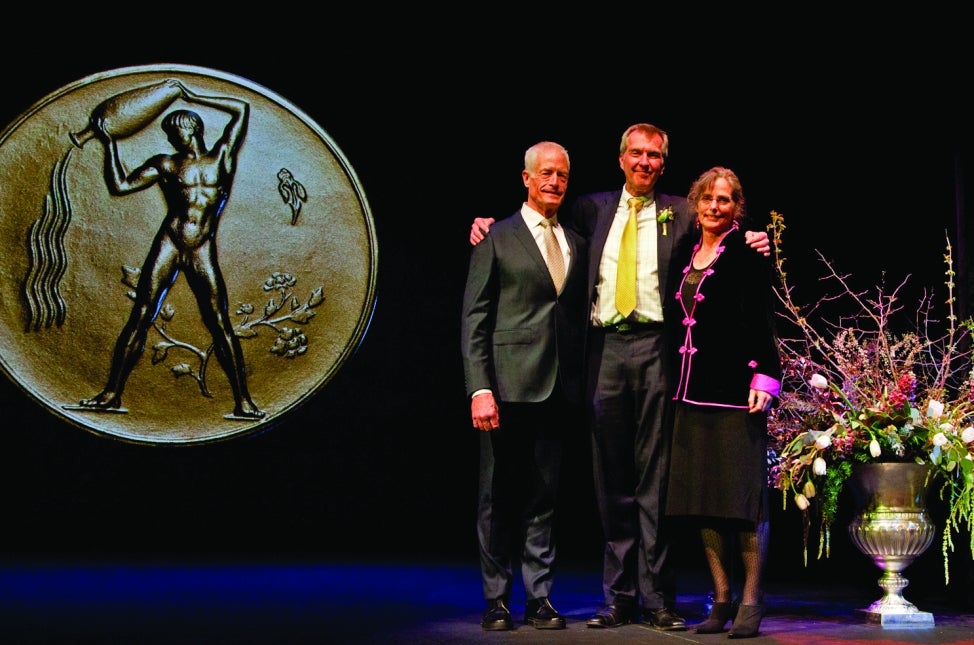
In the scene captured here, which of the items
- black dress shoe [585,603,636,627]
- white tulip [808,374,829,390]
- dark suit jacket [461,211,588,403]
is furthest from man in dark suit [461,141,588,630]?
white tulip [808,374,829,390]

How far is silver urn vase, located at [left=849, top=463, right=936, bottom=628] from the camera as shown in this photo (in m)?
3.28

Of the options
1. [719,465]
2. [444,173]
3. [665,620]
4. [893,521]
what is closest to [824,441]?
[893,521]

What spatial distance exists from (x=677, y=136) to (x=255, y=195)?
1644mm

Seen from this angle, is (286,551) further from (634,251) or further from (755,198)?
(755,198)

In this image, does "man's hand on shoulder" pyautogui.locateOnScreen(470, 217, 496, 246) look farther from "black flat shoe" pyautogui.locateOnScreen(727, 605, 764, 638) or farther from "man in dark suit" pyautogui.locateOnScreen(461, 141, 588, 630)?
"black flat shoe" pyautogui.locateOnScreen(727, 605, 764, 638)

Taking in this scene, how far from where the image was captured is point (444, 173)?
175 inches

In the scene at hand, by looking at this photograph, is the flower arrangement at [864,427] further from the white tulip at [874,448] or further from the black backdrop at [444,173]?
the black backdrop at [444,173]

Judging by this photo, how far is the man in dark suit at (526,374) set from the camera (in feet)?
10.4

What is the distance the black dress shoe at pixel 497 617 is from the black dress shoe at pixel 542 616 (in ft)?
0.21

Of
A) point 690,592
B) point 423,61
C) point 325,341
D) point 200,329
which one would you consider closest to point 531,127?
point 423,61

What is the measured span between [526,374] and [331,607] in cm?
89

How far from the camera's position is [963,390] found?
11.4ft

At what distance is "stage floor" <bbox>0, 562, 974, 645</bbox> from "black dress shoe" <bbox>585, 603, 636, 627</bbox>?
0.15ft

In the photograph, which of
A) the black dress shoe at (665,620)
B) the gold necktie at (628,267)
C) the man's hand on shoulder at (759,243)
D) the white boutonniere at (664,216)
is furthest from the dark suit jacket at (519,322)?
the black dress shoe at (665,620)
